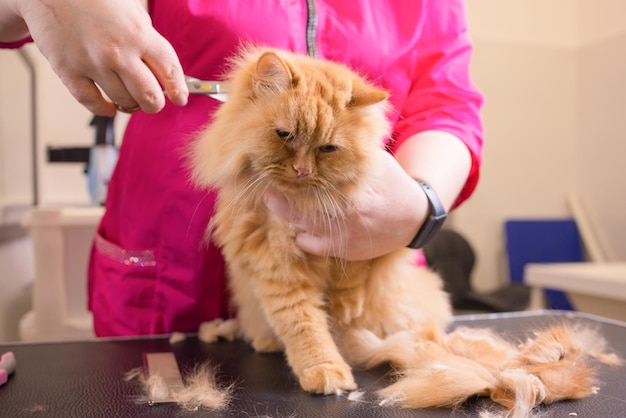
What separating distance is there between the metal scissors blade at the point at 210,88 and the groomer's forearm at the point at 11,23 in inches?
10.9

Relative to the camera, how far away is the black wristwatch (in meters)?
0.99

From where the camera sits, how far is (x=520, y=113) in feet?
13.2

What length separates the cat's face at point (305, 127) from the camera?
33.5 inches

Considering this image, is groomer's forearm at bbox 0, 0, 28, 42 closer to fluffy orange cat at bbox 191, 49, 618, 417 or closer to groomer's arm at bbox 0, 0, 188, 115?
groomer's arm at bbox 0, 0, 188, 115

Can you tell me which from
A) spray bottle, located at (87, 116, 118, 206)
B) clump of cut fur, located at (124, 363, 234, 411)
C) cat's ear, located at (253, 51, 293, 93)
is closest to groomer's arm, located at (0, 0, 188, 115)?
cat's ear, located at (253, 51, 293, 93)

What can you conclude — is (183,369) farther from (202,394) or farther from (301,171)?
(301,171)

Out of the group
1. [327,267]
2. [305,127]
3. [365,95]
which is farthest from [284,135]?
[327,267]

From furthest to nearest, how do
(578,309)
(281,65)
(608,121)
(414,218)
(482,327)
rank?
1. (608,121)
2. (578,309)
3. (482,327)
4. (414,218)
5. (281,65)

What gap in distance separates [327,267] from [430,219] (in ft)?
0.67

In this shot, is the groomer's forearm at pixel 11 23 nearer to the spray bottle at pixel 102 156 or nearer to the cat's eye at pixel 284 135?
the cat's eye at pixel 284 135

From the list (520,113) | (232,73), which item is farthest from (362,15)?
(520,113)

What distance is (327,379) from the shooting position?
847 millimetres

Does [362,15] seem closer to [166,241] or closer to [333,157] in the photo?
[333,157]

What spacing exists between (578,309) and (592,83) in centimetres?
220
